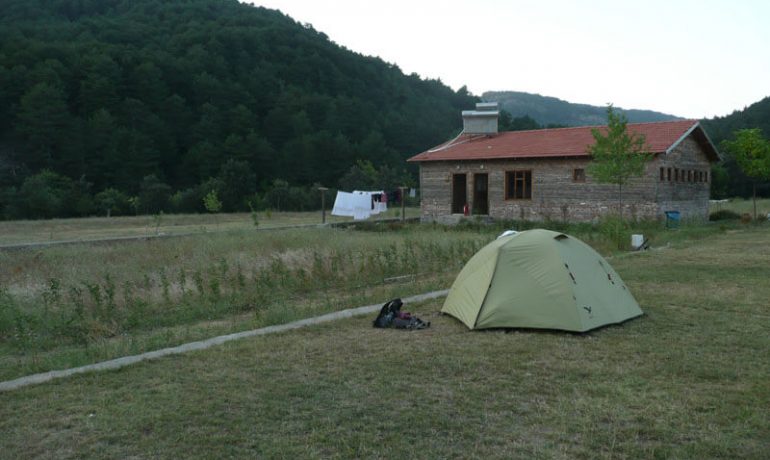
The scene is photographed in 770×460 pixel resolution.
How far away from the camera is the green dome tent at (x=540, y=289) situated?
7727mm

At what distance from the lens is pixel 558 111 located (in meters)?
148

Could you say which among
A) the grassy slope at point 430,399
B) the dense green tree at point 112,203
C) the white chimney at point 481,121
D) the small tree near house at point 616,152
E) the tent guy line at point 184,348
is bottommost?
the tent guy line at point 184,348

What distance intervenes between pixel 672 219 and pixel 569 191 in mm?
4351

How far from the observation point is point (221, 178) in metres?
55.7

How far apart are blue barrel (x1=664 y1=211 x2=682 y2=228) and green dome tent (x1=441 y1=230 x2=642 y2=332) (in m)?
16.1

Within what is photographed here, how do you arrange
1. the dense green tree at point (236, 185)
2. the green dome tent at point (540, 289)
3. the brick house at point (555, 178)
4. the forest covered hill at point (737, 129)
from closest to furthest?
the green dome tent at point (540, 289) < the brick house at point (555, 178) < the dense green tree at point (236, 185) < the forest covered hill at point (737, 129)

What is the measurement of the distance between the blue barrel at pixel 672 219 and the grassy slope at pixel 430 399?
52.5 feet

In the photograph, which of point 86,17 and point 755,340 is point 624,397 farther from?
point 86,17

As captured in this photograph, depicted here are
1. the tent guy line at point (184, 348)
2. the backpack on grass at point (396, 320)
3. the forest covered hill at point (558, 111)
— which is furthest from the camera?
the forest covered hill at point (558, 111)

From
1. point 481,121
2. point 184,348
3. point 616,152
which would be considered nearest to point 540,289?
point 184,348

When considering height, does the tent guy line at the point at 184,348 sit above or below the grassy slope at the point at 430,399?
below

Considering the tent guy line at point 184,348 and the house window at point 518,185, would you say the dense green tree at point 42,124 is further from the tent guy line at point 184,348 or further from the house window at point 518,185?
the tent guy line at point 184,348

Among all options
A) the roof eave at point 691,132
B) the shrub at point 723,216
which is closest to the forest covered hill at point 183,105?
the roof eave at point 691,132

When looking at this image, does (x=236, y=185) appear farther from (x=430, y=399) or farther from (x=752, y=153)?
(x=430, y=399)
